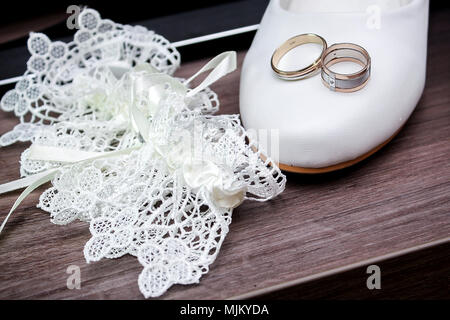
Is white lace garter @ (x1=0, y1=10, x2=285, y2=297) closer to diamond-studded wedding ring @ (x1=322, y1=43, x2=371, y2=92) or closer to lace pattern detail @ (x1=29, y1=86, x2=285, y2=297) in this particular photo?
lace pattern detail @ (x1=29, y1=86, x2=285, y2=297)

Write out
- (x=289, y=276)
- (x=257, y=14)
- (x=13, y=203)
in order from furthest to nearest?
(x=257, y=14), (x=13, y=203), (x=289, y=276)

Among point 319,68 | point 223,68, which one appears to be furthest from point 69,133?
point 319,68

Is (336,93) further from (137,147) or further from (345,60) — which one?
(137,147)

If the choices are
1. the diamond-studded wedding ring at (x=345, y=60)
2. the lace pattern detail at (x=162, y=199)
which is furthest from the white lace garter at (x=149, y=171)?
the diamond-studded wedding ring at (x=345, y=60)

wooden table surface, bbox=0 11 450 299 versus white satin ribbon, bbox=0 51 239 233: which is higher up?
white satin ribbon, bbox=0 51 239 233

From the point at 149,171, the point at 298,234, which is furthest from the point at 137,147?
the point at 298,234

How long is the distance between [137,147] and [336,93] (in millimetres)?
219

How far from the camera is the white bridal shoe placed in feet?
1.57

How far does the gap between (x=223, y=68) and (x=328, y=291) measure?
0.27 meters

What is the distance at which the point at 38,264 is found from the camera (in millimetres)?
482

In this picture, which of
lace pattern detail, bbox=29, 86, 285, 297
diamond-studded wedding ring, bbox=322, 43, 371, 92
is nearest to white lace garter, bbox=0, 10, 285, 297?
lace pattern detail, bbox=29, 86, 285, 297

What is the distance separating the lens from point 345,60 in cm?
54

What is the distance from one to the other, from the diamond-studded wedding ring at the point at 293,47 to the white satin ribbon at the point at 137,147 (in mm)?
49

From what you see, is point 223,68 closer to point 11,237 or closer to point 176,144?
point 176,144
